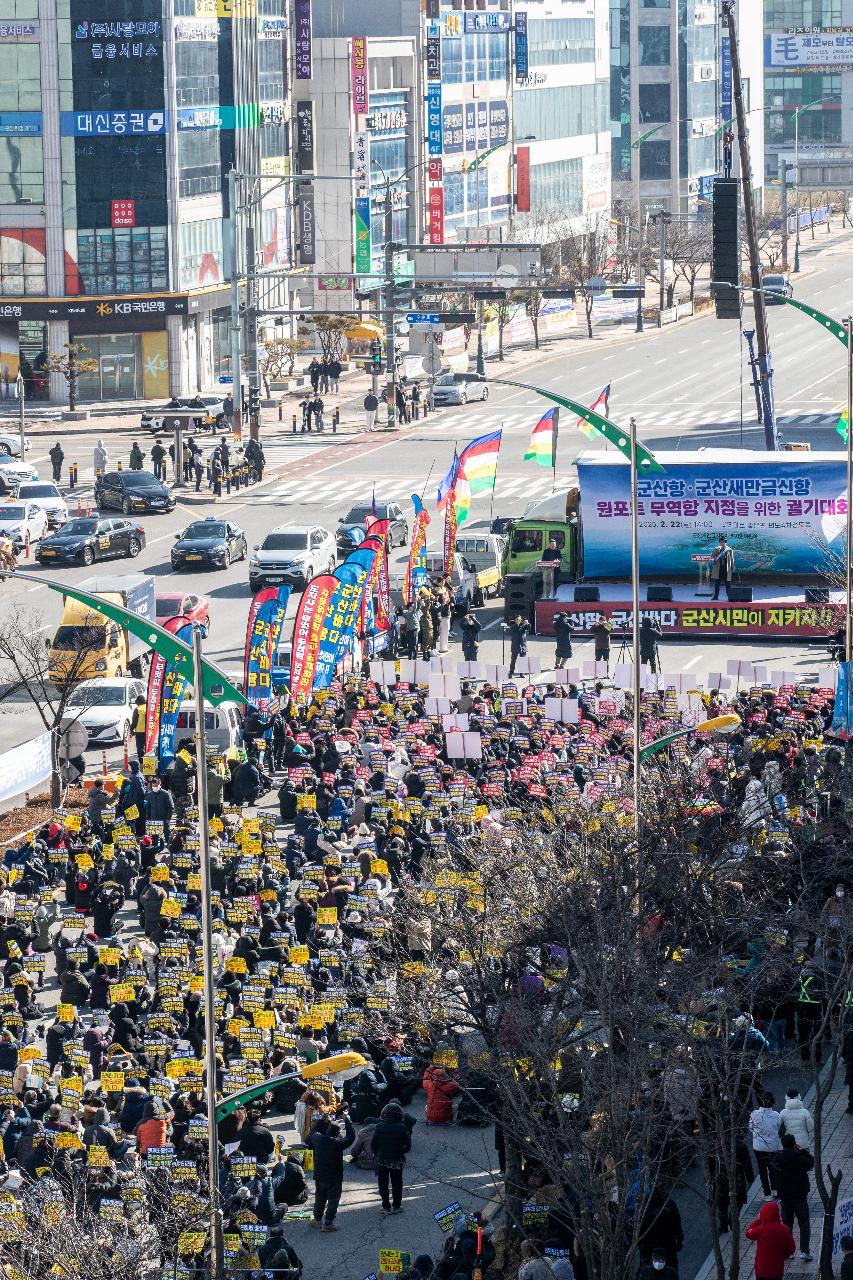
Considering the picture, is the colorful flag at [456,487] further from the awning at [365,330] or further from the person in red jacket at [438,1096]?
the awning at [365,330]

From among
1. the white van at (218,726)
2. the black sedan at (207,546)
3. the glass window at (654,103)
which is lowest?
the white van at (218,726)

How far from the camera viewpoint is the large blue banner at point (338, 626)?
43.5 metres

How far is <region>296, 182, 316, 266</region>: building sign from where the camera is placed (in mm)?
107250

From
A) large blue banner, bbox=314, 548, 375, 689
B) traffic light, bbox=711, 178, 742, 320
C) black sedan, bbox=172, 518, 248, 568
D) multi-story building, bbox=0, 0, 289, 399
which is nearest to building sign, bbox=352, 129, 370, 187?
multi-story building, bbox=0, 0, 289, 399

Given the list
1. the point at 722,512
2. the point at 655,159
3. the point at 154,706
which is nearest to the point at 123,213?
the point at 722,512

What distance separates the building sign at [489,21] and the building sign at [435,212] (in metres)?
12.9

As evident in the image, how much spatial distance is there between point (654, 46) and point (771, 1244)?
147325mm

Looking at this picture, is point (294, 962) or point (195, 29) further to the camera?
point (195, 29)

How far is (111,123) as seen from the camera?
8906 cm

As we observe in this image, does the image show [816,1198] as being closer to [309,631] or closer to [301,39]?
[309,631]

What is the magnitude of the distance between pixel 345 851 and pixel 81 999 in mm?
6366

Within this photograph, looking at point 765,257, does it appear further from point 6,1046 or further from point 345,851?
point 6,1046

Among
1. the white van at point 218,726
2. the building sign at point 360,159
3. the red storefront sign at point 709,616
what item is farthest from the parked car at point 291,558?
the building sign at point 360,159

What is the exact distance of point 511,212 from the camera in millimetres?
130000
